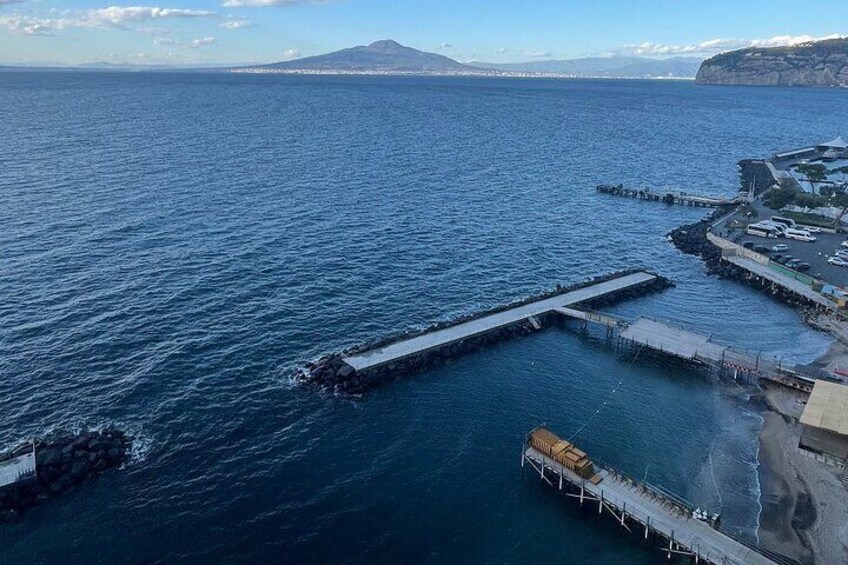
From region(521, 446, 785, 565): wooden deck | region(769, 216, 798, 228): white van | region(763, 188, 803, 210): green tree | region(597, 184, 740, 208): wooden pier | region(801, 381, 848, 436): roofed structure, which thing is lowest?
region(597, 184, 740, 208): wooden pier

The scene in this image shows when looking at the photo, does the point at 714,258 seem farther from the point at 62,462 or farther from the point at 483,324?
the point at 62,462

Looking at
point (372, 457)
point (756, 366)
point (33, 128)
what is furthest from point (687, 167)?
point (33, 128)

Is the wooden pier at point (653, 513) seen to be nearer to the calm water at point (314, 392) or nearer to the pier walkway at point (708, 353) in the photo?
the calm water at point (314, 392)

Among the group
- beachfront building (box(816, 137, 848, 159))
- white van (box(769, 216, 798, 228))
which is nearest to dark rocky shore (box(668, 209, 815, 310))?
white van (box(769, 216, 798, 228))

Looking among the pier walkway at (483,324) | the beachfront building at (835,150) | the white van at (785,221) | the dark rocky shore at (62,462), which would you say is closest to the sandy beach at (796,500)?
the pier walkway at (483,324)

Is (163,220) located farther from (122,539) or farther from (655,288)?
(655,288)

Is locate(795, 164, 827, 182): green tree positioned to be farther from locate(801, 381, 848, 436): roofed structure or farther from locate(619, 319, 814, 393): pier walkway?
locate(801, 381, 848, 436): roofed structure

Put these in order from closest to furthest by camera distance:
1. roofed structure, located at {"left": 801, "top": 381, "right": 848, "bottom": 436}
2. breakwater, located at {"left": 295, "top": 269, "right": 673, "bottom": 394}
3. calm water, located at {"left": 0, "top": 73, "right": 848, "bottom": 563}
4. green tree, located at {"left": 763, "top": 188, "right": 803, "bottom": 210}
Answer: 1. calm water, located at {"left": 0, "top": 73, "right": 848, "bottom": 563}
2. roofed structure, located at {"left": 801, "top": 381, "right": 848, "bottom": 436}
3. breakwater, located at {"left": 295, "top": 269, "right": 673, "bottom": 394}
4. green tree, located at {"left": 763, "top": 188, "right": 803, "bottom": 210}

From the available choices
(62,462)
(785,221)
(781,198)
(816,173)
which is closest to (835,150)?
(816,173)
